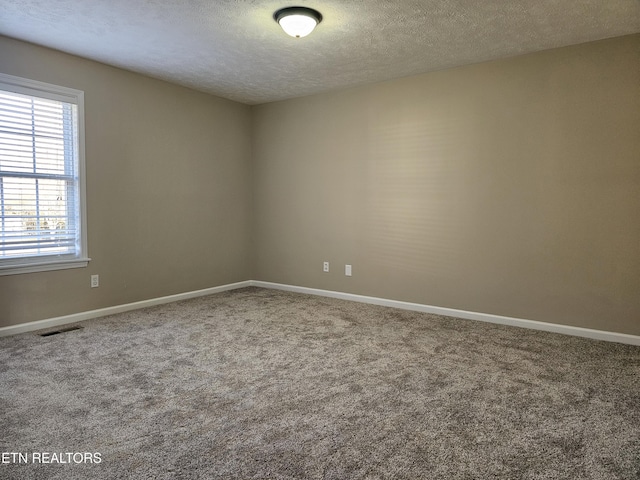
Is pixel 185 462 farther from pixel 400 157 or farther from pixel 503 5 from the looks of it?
pixel 400 157

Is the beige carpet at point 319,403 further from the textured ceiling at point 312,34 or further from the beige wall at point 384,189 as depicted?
the textured ceiling at point 312,34

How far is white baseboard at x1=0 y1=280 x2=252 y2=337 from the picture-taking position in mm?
3670

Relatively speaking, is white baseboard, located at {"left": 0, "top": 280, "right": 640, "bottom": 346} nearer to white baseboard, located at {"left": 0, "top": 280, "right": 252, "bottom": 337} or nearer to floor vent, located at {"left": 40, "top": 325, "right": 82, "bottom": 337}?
white baseboard, located at {"left": 0, "top": 280, "right": 252, "bottom": 337}

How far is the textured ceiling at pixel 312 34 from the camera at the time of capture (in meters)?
2.92

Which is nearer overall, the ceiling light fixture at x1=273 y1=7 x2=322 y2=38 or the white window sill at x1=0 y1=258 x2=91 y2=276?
the ceiling light fixture at x1=273 y1=7 x2=322 y2=38

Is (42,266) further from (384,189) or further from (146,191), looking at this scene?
(384,189)

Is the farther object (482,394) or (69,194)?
(69,194)

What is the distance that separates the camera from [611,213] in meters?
3.52

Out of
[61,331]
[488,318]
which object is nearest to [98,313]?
[61,331]

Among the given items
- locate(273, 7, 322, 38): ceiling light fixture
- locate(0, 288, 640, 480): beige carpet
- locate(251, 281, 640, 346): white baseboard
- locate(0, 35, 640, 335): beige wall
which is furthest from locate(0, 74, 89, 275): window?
locate(251, 281, 640, 346): white baseboard

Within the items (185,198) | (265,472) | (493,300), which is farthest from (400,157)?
(265,472)

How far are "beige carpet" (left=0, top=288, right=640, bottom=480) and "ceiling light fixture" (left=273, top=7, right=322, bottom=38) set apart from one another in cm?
235

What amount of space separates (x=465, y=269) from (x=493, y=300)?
0.39 meters

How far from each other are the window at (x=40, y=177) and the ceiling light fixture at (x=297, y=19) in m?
2.22
